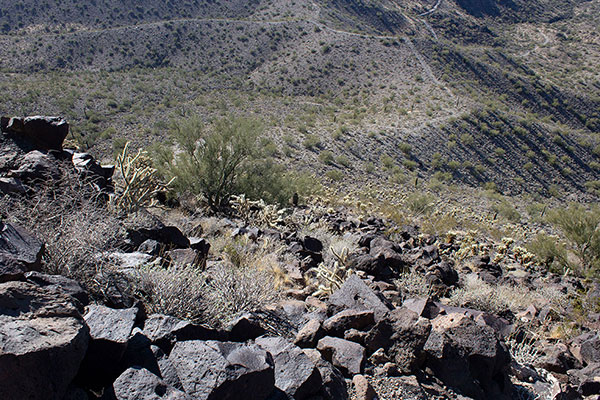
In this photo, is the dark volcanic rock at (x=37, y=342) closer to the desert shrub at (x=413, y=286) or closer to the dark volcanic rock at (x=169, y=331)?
the dark volcanic rock at (x=169, y=331)

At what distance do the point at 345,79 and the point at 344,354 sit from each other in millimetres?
52927

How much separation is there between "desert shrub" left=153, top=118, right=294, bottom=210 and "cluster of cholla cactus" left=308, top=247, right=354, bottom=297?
240 inches

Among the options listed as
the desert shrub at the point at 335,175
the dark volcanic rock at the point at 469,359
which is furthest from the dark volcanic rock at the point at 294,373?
the desert shrub at the point at 335,175

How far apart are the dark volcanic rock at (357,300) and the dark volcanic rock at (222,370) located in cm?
170

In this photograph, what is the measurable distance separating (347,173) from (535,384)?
23.7 m

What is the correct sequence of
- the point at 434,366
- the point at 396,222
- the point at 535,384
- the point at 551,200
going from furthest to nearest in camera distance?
1. the point at 551,200
2. the point at 396,222
3. the point at 535,384
4. the point at 434,366

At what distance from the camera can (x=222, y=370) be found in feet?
7.58

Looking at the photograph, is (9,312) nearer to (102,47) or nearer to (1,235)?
(1,235)

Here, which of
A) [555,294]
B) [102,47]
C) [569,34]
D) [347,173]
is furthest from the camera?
[569,34]

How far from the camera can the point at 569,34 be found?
245 feet

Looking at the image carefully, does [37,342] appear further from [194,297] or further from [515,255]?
[515,255]

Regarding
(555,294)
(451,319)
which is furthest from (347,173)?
(451,319)

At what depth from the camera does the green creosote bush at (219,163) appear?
12.3 meters

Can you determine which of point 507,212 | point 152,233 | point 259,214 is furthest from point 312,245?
point 507,212
